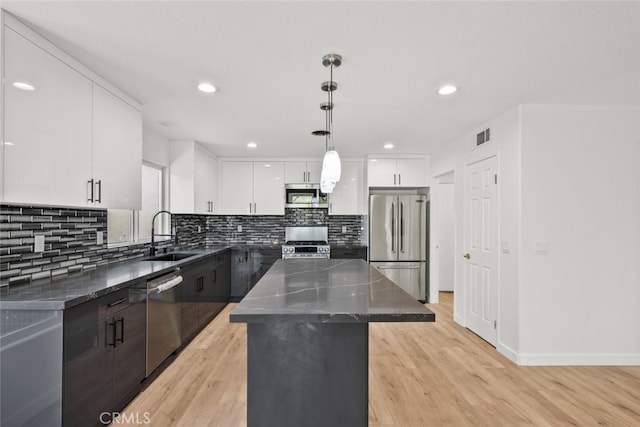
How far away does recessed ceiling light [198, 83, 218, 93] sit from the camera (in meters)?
2.38

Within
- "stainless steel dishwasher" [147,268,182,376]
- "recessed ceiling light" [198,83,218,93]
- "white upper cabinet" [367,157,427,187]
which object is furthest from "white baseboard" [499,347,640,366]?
"recessed ceiling light" [198,83,218,93]

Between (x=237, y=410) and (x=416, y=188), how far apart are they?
13.2ft

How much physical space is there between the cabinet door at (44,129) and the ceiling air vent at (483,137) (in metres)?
3.59

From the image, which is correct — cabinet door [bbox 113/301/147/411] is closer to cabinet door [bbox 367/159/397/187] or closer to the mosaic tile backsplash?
the mosaic tile backsplash

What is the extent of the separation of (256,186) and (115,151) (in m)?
2.78

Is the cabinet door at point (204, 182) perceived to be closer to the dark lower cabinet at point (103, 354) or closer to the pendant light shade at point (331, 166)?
the dark lower cabinet at point (103, 354)

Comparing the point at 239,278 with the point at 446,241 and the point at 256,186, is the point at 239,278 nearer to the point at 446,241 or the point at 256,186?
the point at 256,186

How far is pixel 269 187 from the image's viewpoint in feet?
16.8

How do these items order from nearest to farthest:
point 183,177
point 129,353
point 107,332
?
point 107,332 < point 129,353 < point 183,177

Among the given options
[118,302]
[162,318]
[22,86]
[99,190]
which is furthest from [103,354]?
[22,86]

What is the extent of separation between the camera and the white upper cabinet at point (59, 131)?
1601 millimetres

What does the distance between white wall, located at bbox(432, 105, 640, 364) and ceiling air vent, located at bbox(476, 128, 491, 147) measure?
472 millimetres

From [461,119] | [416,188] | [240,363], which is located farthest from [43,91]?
[416,188]

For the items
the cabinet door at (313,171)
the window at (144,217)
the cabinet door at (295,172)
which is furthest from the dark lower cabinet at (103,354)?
the cabinet door at (313,171)
